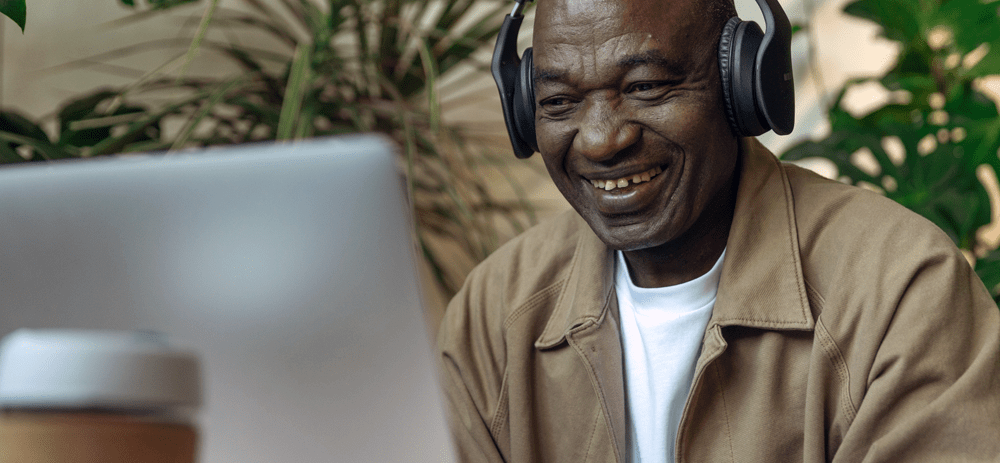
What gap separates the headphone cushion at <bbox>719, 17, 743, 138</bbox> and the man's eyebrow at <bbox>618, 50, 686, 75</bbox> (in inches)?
1.9

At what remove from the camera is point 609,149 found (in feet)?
2.93

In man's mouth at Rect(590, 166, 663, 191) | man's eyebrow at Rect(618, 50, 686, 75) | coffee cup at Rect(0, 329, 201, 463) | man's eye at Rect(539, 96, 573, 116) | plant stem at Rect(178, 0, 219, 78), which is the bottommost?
coffee cup at Rect(0, 329, 201, 463)

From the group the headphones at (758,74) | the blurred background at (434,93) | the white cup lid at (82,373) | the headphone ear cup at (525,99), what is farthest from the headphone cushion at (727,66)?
the white cup lid at (82,373)

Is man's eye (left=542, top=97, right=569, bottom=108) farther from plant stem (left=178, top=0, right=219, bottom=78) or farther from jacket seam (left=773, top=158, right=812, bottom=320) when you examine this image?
plant stem (left=178, top=0, right=219, bottom=78)

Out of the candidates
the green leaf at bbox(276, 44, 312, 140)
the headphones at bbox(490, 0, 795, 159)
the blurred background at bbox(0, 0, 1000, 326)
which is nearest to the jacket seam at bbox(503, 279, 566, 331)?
the headphones at bbox(490, 0, 795, 159)

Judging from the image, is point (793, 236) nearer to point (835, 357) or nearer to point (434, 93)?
point (835, 357)

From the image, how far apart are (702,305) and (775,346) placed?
0.37 feet

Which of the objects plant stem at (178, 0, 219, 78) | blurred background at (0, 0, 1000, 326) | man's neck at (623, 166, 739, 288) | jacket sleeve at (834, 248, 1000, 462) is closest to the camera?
jacket sleeve at (834, 248, 1000, 462)

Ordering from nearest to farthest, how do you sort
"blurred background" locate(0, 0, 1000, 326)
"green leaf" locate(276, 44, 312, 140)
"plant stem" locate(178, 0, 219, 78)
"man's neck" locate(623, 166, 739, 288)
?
1. "man's neck" locate(623, 166, 739, 288)
2. "plant stem" locate(178, 0, 219, 78)
3. "green leaf" locate(276, 44, 312, 140)
4. "blurred background" locate(0, 0, 1000, 326)

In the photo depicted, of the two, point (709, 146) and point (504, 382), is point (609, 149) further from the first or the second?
point (504, 382)

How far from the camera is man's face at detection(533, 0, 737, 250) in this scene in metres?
0.88

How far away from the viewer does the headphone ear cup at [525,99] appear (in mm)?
993

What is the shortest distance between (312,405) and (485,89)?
1.67 meters

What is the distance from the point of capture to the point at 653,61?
0.88 m
